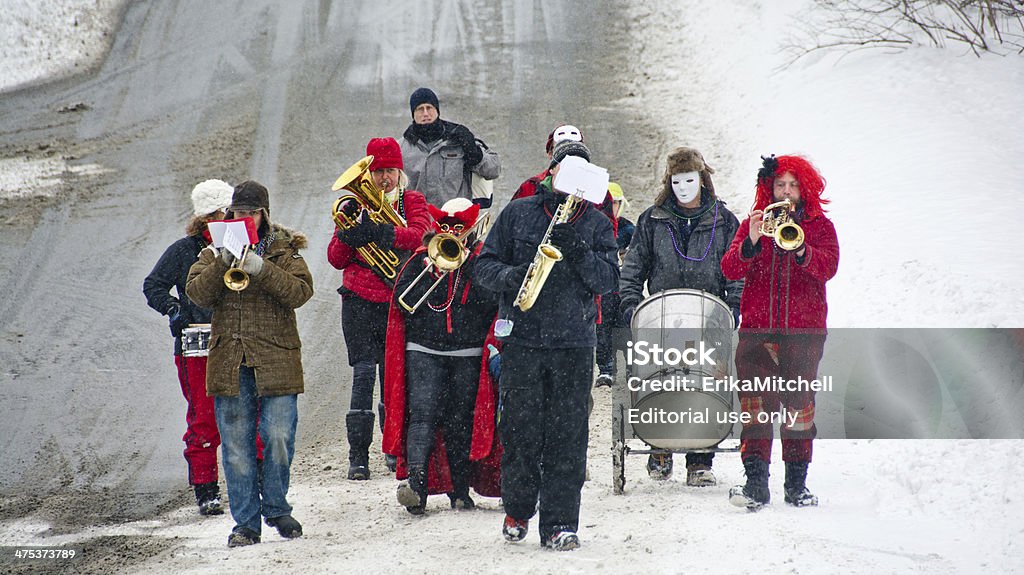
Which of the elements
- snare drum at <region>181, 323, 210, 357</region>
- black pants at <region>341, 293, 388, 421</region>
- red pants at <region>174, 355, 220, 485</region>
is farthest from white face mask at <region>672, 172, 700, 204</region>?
red pants at <region>174, 355, 220, 485</region>

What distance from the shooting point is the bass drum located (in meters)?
6.94

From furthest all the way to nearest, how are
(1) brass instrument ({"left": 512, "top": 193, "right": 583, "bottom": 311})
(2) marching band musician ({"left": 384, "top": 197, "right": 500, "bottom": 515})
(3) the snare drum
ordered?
1. (2) marching band musician ({"left": 384, "top": 197, "right": 500, "bottom": 515})
2. (3) the snare drum
3. (1) brass instrument ({"left": 512, "top": 193, "right": 583, "bottom": 311})

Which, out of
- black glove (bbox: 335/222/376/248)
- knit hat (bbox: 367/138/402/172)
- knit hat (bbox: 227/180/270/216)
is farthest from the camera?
knit hat (bbox: 367/138/402/172)

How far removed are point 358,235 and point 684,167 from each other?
7.31 feet

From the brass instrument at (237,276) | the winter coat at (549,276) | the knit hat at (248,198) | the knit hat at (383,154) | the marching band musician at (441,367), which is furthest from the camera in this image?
the knit hat at (383,154)

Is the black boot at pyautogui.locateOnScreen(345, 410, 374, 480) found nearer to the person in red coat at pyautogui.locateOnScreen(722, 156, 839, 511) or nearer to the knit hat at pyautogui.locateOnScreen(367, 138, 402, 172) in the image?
Result: the knit hat at pyautogui.locateOnScreen(367, 138, 402, 172)

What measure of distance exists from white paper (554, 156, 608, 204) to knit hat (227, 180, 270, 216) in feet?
6.10

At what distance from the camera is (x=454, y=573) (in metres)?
5.81

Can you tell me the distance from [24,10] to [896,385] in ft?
63.3

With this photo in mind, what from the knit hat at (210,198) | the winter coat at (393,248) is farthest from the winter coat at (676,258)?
the knit hat at (210,198)

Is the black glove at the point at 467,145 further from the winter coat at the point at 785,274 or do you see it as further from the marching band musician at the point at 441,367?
the winter coat at the point at 785,274

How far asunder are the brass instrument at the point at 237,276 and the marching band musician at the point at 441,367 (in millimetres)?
1205

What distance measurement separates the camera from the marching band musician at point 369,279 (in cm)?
762

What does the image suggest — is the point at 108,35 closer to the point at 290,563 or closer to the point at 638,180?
the point at 638,180
